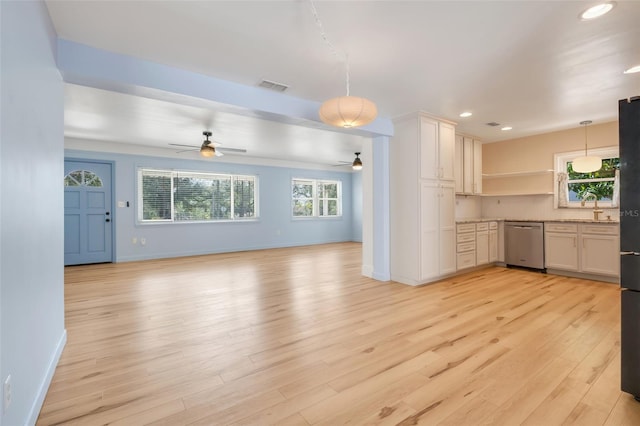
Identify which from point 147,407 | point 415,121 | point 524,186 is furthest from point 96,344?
point 524,186

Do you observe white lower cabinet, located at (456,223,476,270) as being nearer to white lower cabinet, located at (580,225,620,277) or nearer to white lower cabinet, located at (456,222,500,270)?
white lower cabinet, located at (456,222,500,270)

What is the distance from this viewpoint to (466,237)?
5188 mm

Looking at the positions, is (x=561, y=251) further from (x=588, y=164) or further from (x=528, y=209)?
(x=588, y=164)

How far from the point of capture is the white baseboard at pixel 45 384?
1.62m

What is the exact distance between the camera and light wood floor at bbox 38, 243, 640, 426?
1729 millimetres

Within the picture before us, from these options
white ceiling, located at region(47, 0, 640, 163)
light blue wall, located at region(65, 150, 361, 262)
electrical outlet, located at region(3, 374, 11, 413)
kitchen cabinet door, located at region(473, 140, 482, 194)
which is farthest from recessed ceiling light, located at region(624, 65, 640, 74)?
light blue wall, located at region(65, 150, 361, 262)

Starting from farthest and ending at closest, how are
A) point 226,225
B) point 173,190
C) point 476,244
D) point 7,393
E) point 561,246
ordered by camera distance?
point 226,225
point 173,190
point 476,244
point 561,246
point 7,393

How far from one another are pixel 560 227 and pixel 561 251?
0.40 meters

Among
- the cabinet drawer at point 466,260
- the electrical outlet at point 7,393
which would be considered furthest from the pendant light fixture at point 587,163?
the electrical outlet at point 7,393

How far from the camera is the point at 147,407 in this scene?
1.77 metres

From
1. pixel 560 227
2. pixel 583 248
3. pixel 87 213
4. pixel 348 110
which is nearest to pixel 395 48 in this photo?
pixel 348 110

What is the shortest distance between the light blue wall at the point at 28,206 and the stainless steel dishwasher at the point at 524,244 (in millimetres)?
6503

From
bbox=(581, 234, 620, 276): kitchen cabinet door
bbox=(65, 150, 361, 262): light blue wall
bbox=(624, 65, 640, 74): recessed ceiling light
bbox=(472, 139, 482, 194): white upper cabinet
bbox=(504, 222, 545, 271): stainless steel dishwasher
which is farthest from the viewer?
bbox=(65, 150, 361, 262): light blue wall

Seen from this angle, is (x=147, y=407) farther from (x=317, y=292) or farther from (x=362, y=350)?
(x=317, y=292)
